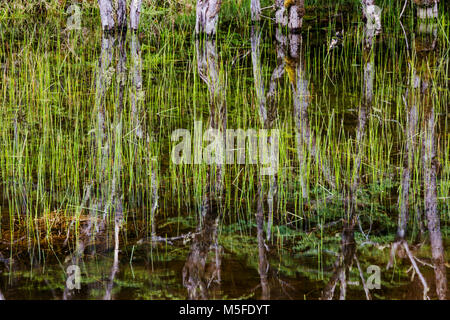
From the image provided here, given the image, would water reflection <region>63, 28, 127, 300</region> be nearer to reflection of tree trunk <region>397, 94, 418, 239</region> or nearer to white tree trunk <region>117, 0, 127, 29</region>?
white tree trunk <region>117, 0, 127, 29</region>

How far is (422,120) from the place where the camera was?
3.12 metres

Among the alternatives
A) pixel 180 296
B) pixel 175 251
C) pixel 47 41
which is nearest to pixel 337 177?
pixel 175 251

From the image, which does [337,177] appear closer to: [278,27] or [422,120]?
[422,120]

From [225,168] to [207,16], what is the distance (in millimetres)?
1136

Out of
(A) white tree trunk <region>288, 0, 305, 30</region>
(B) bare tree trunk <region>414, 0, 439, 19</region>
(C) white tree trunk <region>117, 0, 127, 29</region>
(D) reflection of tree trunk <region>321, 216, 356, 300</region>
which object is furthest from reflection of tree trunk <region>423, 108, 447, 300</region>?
(C) white tree trunk <region>117, 0, 127, 29</region>

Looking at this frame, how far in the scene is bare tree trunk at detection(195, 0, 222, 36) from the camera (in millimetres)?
3344

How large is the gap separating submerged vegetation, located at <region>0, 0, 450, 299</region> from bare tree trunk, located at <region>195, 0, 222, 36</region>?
29 millimetres

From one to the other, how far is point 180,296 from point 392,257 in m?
0.95

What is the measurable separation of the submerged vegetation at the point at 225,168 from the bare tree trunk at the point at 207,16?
29 mm

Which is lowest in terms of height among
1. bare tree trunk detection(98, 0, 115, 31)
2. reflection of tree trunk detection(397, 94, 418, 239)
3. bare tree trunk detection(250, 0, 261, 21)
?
reflection of tree trunk detection(397, 94, 418, 239)

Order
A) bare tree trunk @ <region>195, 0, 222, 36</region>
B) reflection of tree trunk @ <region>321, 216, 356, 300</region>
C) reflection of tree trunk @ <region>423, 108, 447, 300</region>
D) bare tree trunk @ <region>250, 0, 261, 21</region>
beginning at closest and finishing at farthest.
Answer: reflection of tree trunk @ <region>321, 216, 356, 300</region> → reflection of tree trunk @ <region>423, 108, 447, 300</region> → bare tree trunk @ <region>195, 0, 222, 36</region> → bare tree trunk @ <region>250, 0, 261, 21</region>

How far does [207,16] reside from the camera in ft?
11.4

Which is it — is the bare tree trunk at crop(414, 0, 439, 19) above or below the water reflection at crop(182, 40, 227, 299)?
above

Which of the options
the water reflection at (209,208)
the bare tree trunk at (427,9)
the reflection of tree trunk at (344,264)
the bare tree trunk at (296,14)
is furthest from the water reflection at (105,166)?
the bare tree trunk at (427,9)
